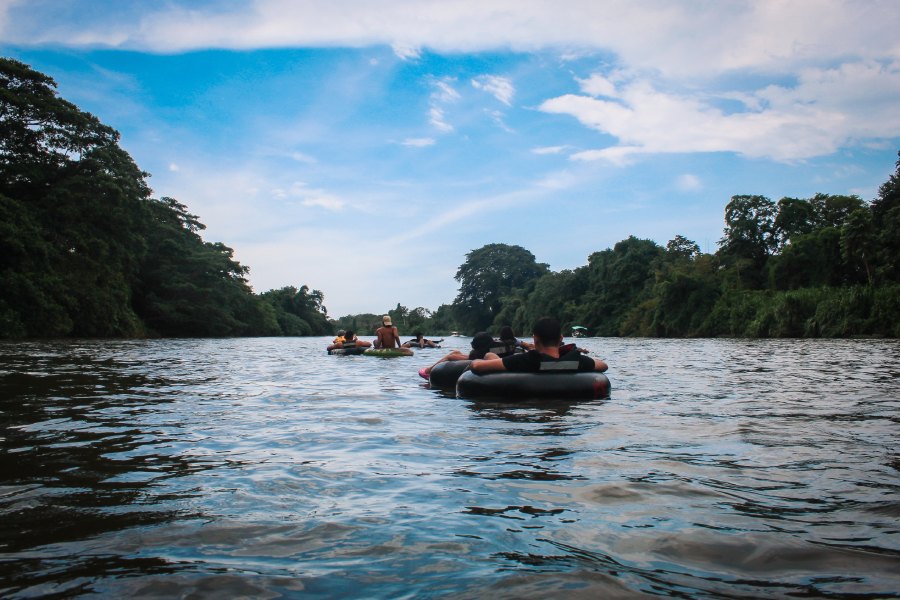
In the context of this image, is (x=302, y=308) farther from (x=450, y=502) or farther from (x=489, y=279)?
(x=450, y=502)

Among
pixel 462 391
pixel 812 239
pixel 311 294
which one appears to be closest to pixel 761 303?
pixel 812 239

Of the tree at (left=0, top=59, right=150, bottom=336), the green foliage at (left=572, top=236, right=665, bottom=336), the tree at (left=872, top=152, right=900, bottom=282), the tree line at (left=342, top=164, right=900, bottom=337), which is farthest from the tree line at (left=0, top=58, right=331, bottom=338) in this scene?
the green foliage at (left=572, top=236, right=665, bottom=336)

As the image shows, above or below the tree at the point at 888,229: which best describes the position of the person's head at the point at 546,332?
below

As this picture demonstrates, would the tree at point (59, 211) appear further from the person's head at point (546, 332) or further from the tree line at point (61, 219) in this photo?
the person's head at point (546, 332)

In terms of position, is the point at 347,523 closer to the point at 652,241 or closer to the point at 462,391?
the point at 462,391

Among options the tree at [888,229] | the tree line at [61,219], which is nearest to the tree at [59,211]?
the tree line at [61,219]

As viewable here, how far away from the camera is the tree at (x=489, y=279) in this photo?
315 ft

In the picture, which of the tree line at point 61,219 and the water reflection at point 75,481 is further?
the tree line at point 61,219

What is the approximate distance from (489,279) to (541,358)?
8799 cm

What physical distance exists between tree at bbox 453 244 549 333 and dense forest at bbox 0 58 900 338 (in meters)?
19.0

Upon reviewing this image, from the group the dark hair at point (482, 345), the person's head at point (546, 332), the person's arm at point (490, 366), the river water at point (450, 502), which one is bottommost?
the river water at point (450, 502)

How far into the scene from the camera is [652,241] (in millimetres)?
69750

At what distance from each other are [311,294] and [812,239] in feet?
216

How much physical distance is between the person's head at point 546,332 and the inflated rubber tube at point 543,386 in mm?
498
